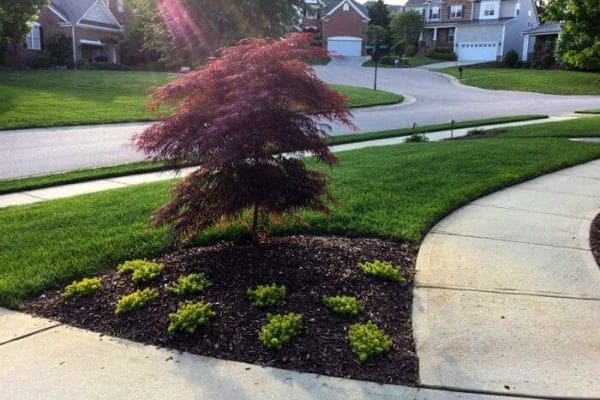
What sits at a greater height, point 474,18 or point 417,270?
point 474,18

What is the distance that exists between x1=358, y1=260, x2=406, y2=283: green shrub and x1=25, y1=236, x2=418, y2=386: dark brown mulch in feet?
0.21

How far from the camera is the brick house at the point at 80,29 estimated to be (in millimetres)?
39741

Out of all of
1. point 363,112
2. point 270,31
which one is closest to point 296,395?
point 363,112

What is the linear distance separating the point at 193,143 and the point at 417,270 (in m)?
2.25

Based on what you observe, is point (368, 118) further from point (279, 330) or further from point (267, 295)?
point (279, 330)

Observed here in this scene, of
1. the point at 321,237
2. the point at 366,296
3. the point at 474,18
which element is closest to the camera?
the point at 366,296

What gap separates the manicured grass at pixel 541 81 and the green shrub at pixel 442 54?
A: 1601 centimetres

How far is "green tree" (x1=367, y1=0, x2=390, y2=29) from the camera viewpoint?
237 ft

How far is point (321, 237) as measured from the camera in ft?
19.3

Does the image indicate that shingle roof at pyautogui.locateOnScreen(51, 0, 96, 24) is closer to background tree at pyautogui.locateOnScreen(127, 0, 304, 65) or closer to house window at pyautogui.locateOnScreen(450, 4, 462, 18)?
background tree at pyautogui.locateOnScreen(127, 0, 304, 65)

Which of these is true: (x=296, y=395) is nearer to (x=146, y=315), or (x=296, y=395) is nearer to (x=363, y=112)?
(x=146, y=315)

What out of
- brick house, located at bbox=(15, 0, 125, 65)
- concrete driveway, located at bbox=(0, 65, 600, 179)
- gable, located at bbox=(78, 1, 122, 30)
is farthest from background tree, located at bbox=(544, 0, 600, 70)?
gable, located at bbox=(78, 1, 122, 30)

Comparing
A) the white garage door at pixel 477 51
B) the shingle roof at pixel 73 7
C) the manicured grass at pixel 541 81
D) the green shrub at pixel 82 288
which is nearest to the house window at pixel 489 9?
the white garage door at pixel 477 51

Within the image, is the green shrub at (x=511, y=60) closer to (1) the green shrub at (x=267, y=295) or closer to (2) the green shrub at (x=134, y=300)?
(1) the green shrub at (x=267, y=295)
